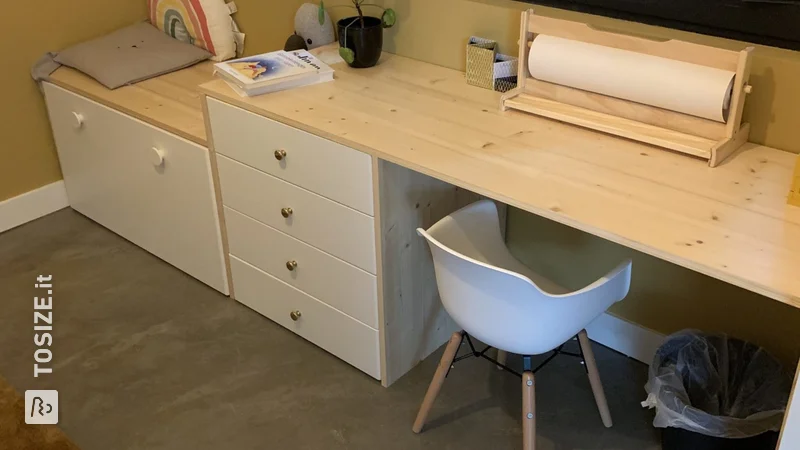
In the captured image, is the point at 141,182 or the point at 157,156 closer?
the point at 157,156

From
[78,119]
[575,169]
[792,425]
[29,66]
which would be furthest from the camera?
[29,66]

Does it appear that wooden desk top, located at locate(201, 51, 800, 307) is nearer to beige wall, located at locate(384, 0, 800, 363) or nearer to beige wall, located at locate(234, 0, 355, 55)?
beige wall, located at locate(384, 0, 800, 363)

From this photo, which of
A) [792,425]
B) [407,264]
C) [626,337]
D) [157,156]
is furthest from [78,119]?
[792,425]

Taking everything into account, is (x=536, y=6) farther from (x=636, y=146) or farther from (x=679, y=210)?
(x=679, y=210)

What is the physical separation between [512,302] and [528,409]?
0.91ft

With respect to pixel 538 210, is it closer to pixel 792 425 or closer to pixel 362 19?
pixel 792 425

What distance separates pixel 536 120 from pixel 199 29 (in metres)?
1.45

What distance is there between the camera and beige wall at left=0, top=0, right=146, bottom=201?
8.67 feet

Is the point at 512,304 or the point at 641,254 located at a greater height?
the point at 512,304

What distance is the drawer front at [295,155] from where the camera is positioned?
1.78 metres

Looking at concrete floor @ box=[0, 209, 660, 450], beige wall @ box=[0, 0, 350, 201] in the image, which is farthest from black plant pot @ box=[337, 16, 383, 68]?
concrete floor @ box=[0, 209, 660, 450]

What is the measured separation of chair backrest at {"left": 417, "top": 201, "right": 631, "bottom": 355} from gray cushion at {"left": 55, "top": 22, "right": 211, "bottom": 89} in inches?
56.0

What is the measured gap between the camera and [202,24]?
2.71 m

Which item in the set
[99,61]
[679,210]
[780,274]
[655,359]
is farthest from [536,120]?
[99,61]
